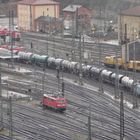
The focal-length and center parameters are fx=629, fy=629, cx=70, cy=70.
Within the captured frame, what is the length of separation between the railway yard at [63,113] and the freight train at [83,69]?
1.17ft

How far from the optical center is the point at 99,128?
23656 mm

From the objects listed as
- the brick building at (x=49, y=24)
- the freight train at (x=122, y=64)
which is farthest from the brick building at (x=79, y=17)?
the freight train at (x=122, y=64)

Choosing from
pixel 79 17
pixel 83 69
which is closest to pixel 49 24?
pixel 79 17

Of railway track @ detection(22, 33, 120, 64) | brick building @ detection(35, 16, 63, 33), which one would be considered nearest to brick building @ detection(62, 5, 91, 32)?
brick building @ detection(35, 16, 63, 33)

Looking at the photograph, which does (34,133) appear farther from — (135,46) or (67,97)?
(135,46)

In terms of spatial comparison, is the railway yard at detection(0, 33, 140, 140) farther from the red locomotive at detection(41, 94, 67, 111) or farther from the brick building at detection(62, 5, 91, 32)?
the brick building at detection(62, 5, 91, 32)

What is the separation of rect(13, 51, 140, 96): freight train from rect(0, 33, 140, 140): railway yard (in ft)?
1.17

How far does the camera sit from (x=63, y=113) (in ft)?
86.8

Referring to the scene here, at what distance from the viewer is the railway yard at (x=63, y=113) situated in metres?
23.0

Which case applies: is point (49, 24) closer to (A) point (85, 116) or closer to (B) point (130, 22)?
(B) point (130, 22)

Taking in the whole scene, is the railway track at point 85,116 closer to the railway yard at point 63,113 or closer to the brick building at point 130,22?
the railway yard at point 63,113

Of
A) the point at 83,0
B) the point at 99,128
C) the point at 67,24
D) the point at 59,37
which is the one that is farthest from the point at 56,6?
the point at 99,128

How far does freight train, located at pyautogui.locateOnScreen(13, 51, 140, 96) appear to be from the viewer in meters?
30.5

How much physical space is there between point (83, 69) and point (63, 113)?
28.5 feet
